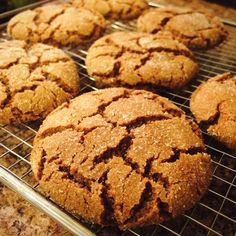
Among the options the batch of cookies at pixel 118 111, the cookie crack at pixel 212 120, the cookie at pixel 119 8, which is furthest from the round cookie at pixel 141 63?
the cookie at pixel 119 8

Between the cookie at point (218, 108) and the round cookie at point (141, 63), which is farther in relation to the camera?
the round cookie at point (141, 63)

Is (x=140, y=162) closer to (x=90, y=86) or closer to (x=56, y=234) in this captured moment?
(x=56, y=234)

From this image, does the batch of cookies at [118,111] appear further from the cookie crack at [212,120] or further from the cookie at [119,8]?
the cookie at [119,8]

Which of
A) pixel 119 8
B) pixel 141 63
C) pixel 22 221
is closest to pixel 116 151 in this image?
pixel 22 221

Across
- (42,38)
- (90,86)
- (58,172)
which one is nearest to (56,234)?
(58,172)

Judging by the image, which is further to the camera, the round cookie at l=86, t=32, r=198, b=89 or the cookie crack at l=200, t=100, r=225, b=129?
the round cookie at l=86, t=32, r=198, b=89

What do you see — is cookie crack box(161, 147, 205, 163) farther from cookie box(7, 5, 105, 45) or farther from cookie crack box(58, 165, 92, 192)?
cookie box(7, 5, 105, 45)

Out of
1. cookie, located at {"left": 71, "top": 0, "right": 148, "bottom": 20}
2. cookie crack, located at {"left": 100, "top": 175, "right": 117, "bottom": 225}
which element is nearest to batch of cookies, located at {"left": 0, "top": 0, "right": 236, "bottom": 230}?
cookie crack, located at {"left": 100, "top": 175, "right": 117, "bottom": 225}

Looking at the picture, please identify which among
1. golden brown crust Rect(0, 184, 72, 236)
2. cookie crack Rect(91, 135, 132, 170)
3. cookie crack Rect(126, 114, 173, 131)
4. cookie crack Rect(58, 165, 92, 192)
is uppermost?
cookie crack Rect(126, 114, 173, 131)
